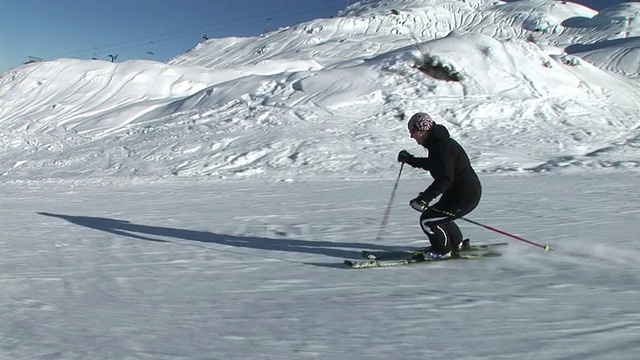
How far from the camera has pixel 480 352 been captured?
3164 mm

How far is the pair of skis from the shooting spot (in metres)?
5.75

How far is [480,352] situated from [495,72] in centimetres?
2196

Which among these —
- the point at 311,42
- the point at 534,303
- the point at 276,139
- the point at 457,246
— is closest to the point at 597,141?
the point at 276,139

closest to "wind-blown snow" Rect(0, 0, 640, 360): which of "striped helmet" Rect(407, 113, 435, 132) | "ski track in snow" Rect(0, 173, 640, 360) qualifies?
"ski track in snow" Rect(0, 173, 640, 360)

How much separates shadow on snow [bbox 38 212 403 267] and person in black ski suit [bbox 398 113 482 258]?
961 millimetres

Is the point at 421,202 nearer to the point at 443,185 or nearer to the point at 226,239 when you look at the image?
the point at 443,185

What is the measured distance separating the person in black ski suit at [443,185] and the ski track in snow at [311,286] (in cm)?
35

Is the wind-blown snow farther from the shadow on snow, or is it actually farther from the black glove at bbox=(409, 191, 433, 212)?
the black glove at bbox=(409, 191, 433, 212)

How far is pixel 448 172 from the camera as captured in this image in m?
→ 5.44

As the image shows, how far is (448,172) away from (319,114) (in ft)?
52.4

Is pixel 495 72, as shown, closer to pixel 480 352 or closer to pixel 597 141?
pixel 597 141

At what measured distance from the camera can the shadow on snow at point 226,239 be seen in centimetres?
675

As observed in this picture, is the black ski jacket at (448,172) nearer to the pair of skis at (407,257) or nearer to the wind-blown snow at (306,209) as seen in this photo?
the pair of skis at (407,257)

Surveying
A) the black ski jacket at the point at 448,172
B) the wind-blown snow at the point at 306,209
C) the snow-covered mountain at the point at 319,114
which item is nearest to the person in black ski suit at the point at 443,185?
the black ski jacket at the point at 448,172
